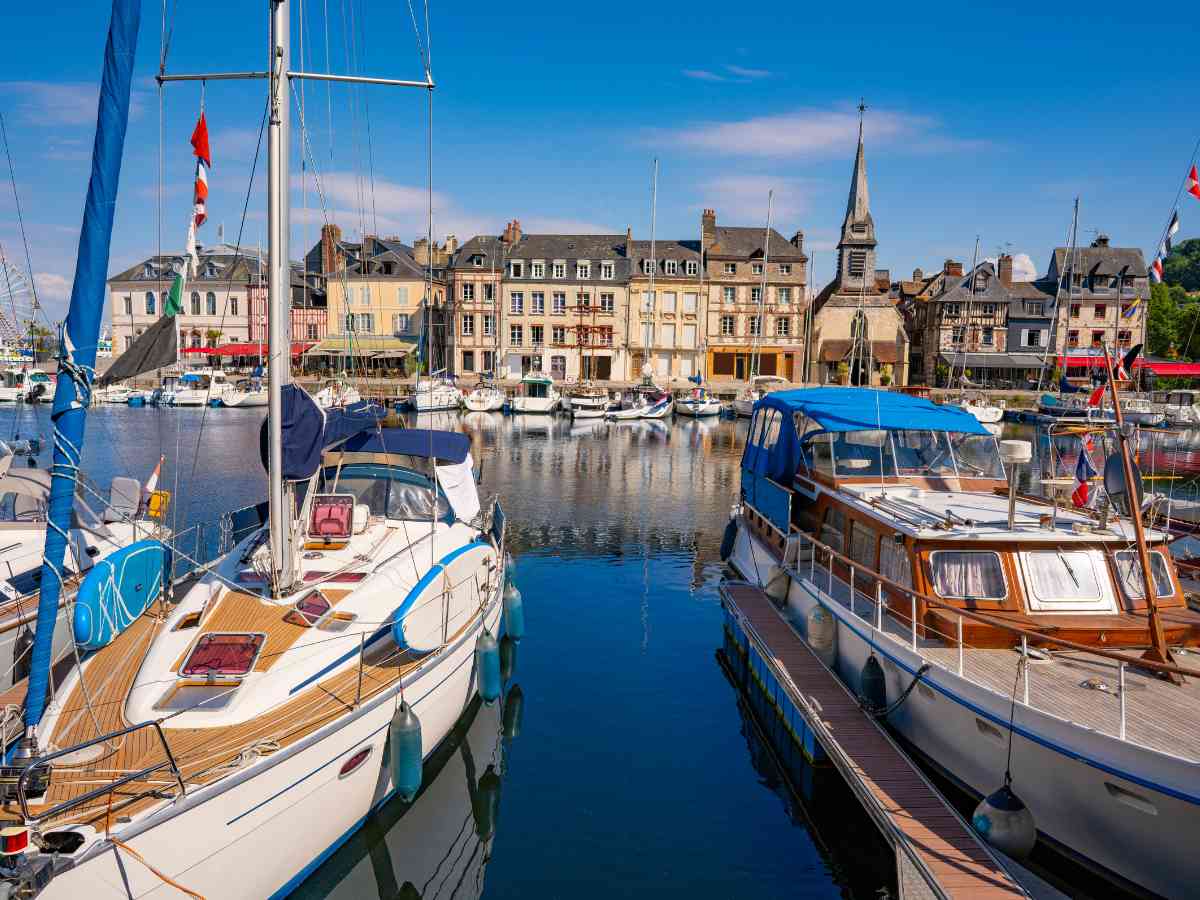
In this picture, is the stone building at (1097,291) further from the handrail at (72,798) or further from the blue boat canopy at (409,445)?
the handrail at (72,798)

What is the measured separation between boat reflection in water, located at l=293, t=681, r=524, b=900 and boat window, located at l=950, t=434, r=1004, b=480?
33.4ft

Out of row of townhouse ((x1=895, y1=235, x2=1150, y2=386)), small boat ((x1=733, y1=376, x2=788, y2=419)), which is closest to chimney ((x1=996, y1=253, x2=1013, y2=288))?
row of townhouse ((x1=895, y1=235, x2=1150, y2=386))

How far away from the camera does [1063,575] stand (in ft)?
40.6

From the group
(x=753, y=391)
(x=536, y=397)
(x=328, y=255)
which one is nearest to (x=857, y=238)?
(x=753, y=391)

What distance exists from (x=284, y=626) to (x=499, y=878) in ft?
13.6

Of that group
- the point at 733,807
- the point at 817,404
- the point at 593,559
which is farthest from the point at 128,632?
the point at 593,559

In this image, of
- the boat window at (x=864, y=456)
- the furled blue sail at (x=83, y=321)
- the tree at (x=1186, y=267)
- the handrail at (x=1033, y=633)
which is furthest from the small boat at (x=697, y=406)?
the tree at (x=1186, y=267)

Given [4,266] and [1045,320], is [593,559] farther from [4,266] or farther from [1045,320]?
[1045,320]

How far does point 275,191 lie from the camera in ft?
35.9

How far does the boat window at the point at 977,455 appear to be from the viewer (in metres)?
16.8

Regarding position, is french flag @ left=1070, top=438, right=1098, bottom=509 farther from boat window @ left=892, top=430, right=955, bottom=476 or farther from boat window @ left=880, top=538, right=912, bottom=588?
boat window @ left=880, top=538, right=912, bottom=588

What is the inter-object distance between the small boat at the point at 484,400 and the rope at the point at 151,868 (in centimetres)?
5813

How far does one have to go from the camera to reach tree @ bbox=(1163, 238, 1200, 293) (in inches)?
4601

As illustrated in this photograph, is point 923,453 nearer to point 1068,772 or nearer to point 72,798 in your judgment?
point 1068,772
